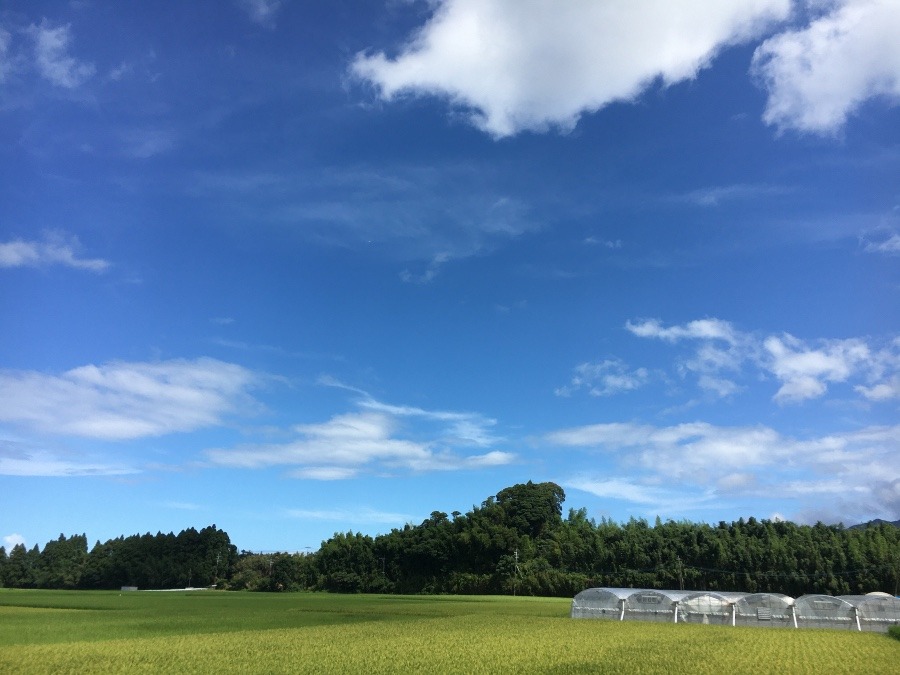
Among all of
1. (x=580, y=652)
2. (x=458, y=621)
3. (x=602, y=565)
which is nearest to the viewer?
(x=580, y=652)

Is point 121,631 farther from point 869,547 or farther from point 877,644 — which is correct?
point 869,547

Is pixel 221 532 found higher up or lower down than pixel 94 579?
higher up

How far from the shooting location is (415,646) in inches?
984

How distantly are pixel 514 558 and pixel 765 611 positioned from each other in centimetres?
4576

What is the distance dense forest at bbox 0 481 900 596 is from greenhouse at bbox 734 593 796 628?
94.2 ft

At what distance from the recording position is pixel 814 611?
37156 millimetres

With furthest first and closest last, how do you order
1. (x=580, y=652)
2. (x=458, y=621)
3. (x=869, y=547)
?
(x=869, y=547)
(x=458, y=621)
(x=580, y=652)

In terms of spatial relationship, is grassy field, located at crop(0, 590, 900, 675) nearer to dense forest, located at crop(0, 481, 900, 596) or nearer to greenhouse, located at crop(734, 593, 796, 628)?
greenhouse, located at crop(734, 593, 796, 628)

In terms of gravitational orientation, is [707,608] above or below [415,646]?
above

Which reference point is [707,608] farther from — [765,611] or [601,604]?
[601,604]

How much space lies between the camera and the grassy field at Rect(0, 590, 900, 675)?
66.1 ft

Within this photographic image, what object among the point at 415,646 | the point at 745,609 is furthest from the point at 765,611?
the point at 415,646

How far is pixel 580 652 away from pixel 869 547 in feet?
161

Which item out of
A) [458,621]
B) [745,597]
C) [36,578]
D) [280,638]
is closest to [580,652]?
[280,638]
